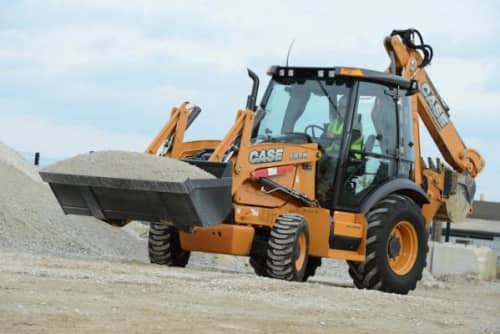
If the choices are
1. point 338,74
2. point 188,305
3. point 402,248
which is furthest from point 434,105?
point 188,305

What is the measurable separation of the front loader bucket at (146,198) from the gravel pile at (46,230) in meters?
4.11

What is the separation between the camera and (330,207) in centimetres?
1515

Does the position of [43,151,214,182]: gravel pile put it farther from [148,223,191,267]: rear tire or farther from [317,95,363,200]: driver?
[317,95,363,200]: driver

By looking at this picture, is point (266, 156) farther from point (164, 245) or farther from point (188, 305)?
point (188, 305)

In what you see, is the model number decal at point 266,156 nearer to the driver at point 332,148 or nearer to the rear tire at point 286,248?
the driver at point 332,148

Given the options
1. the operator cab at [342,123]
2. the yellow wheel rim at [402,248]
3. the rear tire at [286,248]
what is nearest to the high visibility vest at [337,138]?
the operator cab at [342,123]

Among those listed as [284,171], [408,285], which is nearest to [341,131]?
[284,171]

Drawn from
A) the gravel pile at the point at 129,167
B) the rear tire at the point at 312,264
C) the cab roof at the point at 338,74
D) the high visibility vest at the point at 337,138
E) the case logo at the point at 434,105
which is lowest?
the rear tire at the point at 312,264

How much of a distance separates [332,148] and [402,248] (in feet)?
5.90

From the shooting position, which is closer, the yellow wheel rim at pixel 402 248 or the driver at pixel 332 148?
the driver at pixel 332 148

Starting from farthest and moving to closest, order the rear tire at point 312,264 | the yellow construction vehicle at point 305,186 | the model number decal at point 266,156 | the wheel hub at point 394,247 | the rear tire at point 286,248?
1. the rear tire at point 312,264
2. the wheel hub at point 394,247
3. the model number decal at point 266,156
4. the rear tire at point 286,248
5. the yellow construction vehicle at point 305,186

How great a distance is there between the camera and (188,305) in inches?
386

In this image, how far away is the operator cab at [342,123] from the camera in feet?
49.6

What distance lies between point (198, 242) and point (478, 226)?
79.6 feet
